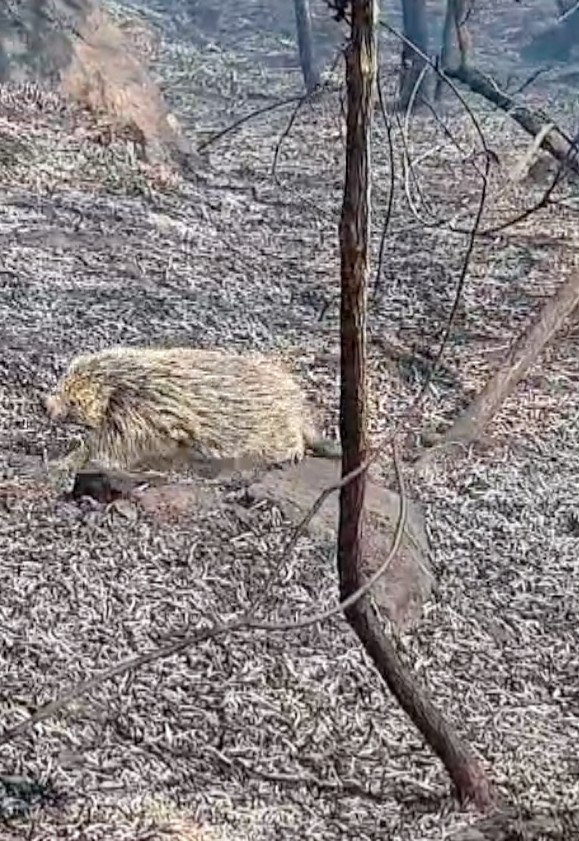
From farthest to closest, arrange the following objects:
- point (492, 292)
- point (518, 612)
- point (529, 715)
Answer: point (492, 292)
point (518, 612)
point (529, 715)

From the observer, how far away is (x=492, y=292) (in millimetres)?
7547

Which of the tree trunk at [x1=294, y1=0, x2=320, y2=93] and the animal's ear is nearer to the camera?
the animal's ear

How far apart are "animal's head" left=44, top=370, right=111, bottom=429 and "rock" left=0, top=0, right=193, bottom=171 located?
4943 millimetres

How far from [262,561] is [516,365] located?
2239 mm

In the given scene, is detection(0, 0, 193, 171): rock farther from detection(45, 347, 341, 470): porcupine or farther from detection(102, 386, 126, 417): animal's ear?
detection(102, 386, 126, 417): animal's ear

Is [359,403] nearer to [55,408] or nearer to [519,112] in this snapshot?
[55,408]

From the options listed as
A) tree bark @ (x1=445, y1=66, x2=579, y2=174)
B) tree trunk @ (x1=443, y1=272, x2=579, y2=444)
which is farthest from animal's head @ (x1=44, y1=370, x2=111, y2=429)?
tree bark @ (x1=445, y1=66, x2=579, y2=174)

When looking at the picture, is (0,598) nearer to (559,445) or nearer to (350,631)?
(350,631)

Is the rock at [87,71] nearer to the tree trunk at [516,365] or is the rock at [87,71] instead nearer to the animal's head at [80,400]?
the tree trunk at [516,365]

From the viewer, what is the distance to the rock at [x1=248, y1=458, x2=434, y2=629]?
418 cm

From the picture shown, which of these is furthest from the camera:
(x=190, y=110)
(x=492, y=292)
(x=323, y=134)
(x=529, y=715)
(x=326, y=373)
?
(x=190, y=110)

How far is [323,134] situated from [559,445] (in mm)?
6064

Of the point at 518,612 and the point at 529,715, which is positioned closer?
the point at 529,715

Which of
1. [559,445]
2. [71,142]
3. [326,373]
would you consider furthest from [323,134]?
[559,445]
